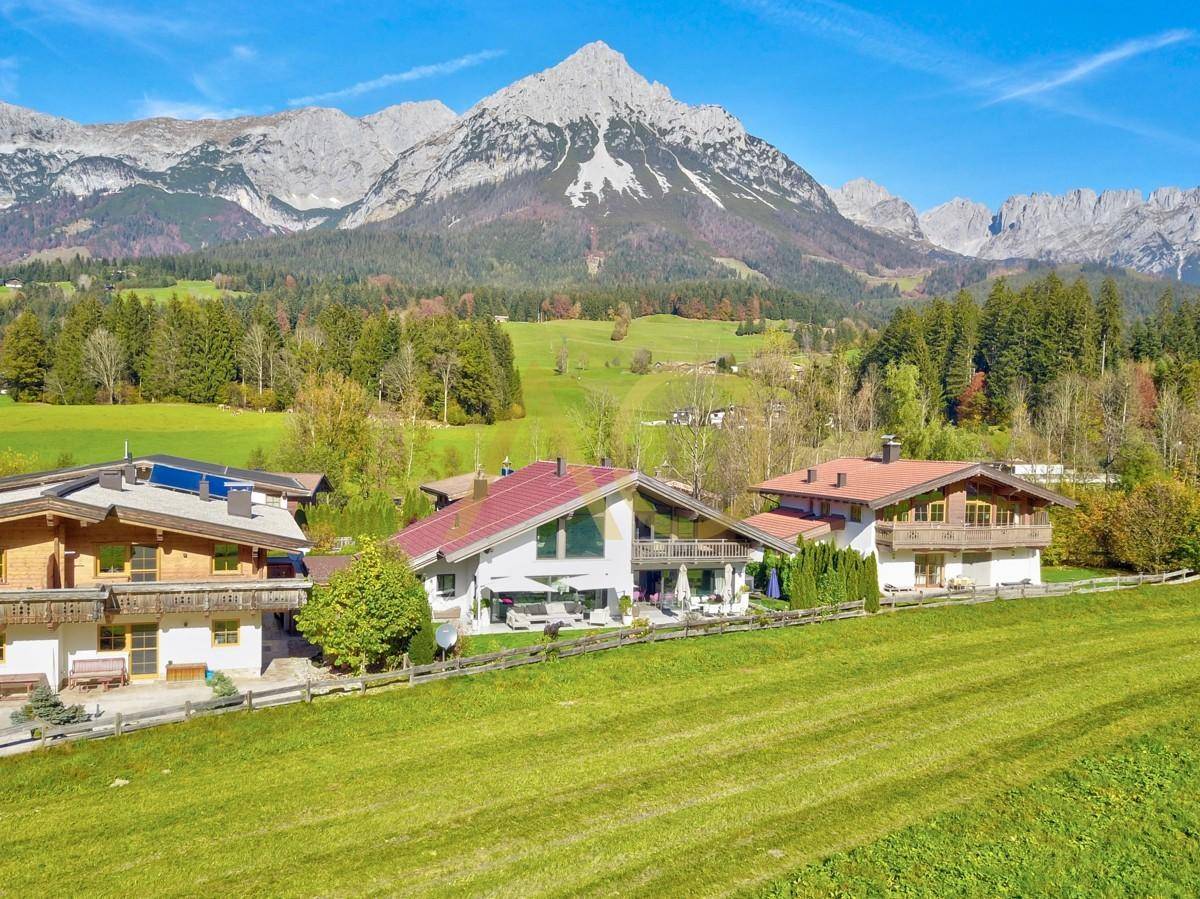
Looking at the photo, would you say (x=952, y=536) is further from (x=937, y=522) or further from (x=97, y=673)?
(x=97, y=673)

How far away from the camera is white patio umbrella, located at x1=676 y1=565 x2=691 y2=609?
30.7 m

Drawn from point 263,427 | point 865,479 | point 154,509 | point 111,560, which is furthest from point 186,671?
point 263,427

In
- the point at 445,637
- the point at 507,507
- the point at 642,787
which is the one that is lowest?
the point at 642,787

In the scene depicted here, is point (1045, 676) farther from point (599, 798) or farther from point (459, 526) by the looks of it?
point (459, 526)

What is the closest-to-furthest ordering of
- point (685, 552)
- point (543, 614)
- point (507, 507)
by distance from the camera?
point (543, 614)
point (685, 552)
point (507, 507)

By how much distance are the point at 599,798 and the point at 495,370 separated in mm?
76762

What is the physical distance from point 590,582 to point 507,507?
452cm

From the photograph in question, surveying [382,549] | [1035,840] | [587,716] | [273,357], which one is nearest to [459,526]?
[382,549]

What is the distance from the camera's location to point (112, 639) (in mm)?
22656

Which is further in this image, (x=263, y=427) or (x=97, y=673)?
(x=263, y=427)

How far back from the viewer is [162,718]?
18828 mm

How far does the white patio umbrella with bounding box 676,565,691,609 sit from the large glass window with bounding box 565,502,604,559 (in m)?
3.02

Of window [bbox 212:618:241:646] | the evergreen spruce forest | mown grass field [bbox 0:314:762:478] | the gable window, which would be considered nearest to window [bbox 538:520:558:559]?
window [bbox 212:618:241:646]

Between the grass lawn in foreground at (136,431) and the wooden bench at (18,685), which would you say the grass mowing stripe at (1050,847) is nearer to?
the wooden bench at (18,685)
